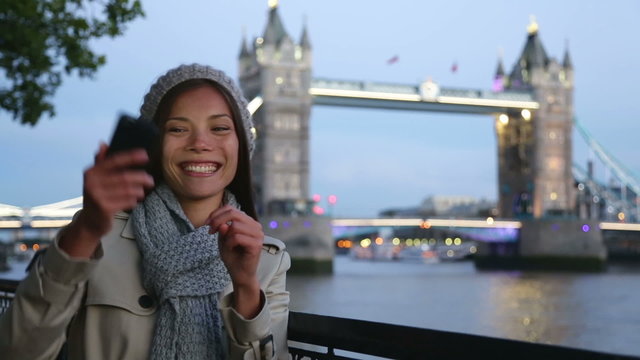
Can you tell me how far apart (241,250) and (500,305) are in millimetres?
19895

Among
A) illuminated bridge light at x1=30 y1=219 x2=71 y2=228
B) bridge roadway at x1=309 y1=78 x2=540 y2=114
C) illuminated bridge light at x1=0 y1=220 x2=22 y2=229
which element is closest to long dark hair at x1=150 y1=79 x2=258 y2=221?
illuminated bridge light at x1=0 y1=220 x2=22 y2=229

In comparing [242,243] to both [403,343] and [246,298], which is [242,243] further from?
[403,343]

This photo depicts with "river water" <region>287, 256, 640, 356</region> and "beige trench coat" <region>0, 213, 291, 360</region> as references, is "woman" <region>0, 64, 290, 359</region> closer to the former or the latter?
"beige trench coat" <region>0, 213, 291, 360</region>

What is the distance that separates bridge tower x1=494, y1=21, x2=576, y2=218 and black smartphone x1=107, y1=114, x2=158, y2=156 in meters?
41.3

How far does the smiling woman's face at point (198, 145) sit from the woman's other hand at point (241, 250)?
0.64 feet

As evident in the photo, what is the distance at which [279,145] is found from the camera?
36.9m

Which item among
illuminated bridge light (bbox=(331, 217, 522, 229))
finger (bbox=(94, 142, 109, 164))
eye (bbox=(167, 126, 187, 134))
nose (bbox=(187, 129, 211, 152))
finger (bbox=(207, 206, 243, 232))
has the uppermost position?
eye (bbox=(167, 126, 187, 134))

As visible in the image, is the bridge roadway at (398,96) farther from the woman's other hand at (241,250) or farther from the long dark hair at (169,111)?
Answer: the woman's other hand at (241,250)

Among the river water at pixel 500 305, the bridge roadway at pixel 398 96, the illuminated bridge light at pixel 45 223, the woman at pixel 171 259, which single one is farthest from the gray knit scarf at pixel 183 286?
the bridge roadway at pixel 398 96

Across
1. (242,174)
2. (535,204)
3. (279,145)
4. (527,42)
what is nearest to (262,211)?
(279,145)

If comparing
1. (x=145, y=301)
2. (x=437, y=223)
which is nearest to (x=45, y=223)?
(x=437, y=223)

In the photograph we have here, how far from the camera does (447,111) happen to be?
3853 cm

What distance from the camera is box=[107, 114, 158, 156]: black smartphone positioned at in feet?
3.42

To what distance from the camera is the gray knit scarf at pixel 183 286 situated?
1.25 meters
